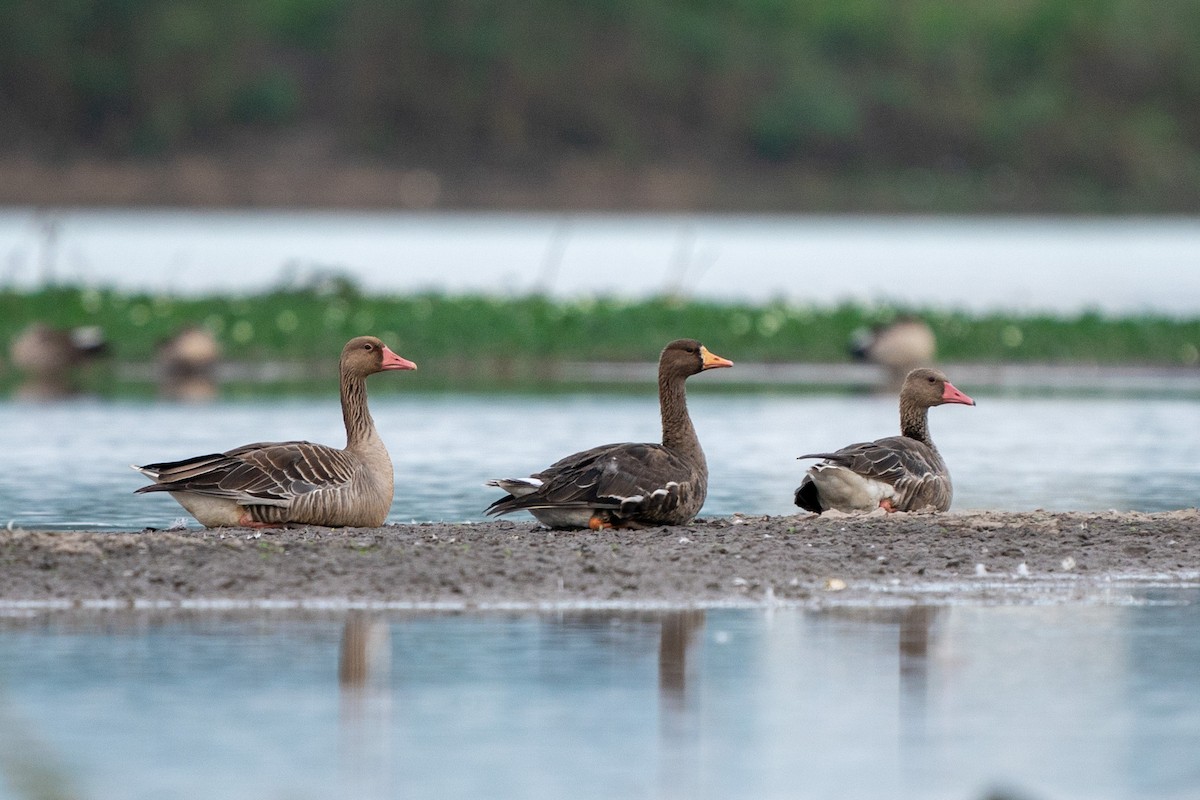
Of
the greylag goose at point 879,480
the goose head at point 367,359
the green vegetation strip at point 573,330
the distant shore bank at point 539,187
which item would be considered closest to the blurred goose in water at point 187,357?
the green vegetation strip at point 573,330

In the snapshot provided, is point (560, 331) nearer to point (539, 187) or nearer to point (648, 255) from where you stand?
point (648, 255)

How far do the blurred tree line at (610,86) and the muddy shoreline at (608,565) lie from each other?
87.1 meters

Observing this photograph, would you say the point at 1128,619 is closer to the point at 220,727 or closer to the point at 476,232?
the point at 220,727

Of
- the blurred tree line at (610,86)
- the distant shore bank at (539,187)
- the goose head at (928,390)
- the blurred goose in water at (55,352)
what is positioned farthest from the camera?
the blurred tree line at (610,86)

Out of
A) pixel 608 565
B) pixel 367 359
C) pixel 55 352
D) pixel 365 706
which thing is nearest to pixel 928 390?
pixel 367 359

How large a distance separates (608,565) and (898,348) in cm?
1580

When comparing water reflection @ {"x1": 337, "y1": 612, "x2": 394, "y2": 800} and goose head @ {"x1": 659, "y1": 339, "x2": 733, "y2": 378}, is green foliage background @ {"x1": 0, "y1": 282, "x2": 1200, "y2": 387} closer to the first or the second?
goose head @ {"x1": 659, "y1": 339, "x2": 733, "y2": 378}

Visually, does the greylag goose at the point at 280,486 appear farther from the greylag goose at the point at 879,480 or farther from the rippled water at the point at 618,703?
the greylag goose at the point at 879,480

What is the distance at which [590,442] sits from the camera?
59.9 ft

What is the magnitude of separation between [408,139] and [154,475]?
92143mm

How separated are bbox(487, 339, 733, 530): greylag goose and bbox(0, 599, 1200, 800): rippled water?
7.22 feet

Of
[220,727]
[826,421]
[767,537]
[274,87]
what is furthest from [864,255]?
[220,727]

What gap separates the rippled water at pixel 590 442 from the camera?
14680 millimetres

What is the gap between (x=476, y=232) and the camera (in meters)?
90.0
